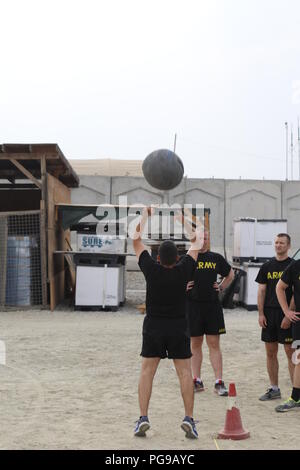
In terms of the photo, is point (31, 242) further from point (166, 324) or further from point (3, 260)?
point (166, 324)

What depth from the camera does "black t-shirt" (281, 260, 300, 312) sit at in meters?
6.41

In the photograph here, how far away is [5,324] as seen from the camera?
13.1 m

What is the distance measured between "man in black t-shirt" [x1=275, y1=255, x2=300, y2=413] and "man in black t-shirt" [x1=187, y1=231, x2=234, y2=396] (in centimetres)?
91

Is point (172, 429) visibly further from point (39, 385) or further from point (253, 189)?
point (253, 189)

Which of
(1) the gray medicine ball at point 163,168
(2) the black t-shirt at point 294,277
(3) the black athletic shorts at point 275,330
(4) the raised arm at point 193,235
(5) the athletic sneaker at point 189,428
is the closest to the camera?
(5) the athletic sneaker at point 189,428

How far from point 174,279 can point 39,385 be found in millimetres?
2863

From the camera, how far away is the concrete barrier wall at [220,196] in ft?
94.4

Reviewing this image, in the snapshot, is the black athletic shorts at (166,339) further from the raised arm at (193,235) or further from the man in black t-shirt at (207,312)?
the man in black t-shirt at (207,312)

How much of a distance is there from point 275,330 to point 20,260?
9492 mm

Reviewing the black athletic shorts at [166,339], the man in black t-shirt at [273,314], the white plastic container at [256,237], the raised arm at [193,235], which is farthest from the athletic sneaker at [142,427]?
the white plastic container at [256,237]

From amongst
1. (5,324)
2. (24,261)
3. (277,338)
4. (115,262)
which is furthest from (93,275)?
(277,338)

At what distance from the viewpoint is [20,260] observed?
1530 cm

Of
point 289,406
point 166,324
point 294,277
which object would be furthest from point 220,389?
point 166,324

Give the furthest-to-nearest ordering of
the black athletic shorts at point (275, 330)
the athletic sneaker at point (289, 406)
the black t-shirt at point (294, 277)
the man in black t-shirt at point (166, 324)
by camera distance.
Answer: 1. the black athletic shorts at point (275, 330)
2. the black t-shirt at point (294, 277)
3. the athletic sneaker at point (289, 406)
4. the man in black t-shirt at point (166, 324)
